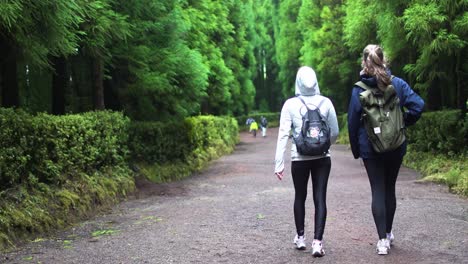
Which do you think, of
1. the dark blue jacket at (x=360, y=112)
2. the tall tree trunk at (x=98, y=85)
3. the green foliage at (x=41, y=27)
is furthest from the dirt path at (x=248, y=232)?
the tall tree trunk at (x=98, y=85)

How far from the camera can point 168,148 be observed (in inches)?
591

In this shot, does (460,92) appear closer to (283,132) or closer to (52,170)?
(283,132)

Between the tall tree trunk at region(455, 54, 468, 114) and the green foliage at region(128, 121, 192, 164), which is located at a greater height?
the tall tree trunk at region(455, 54, 468, 114)

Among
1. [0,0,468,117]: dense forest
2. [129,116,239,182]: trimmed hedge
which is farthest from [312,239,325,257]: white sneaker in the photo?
[129,116,239,182]: trimmed hedge

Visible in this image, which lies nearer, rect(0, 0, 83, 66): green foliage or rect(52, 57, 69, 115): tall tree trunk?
rect(0, 0, 83, 66): green foliage

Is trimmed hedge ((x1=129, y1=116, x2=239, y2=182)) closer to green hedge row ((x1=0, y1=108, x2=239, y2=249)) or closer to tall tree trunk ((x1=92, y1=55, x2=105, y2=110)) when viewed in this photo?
green hedge row ((x1=0, y1=108, x2=239, y2=249))

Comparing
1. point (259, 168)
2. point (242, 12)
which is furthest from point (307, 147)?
point (242, 12)

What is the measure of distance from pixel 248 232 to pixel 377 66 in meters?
2.68

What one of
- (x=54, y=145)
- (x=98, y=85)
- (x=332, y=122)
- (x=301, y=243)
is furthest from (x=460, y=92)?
(x=54, y=145)

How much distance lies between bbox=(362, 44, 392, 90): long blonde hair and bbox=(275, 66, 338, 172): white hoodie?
522 millimetres

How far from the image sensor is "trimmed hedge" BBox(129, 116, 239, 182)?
1322cm

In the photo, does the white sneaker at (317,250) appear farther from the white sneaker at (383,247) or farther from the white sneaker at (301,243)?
the white sneaker at (383,247)

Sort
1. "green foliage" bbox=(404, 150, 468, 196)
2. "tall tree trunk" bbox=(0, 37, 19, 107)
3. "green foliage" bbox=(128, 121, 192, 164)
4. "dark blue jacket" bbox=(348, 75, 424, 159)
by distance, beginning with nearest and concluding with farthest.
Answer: "dark blue jacket" bbox=(348, 75, 424, 159) → "tall tree trunk" bbox=(0, 37, 19, 107) → "green foliage" bbox=(404, 150, 468, 196) → "green foliage" bbox=(128, 121, 192, 164)

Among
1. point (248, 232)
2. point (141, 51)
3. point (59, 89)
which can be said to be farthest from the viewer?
point (141, 51)
